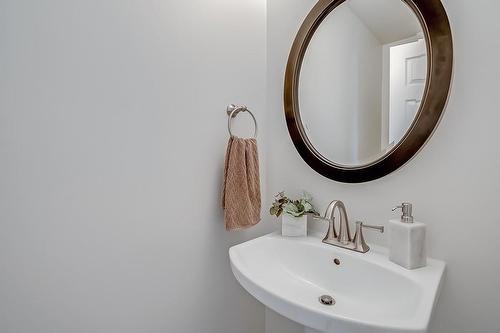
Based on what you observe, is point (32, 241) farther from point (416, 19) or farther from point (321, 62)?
point (416, 19)

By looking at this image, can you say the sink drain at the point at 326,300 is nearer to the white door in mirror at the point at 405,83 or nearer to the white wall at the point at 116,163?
the white wall at the point at 116,163

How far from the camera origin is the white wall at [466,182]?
77 centimetres

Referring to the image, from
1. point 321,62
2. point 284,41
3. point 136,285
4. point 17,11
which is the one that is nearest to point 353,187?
point 321,62

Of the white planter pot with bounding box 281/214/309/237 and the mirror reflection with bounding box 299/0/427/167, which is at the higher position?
A: the mirror reflection with bounding box 299/0/427/167

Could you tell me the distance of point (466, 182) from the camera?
2.65ft

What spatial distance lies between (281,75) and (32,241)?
115 cm

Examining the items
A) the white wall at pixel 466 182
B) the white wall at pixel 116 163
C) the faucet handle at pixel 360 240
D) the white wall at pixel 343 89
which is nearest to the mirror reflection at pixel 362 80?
the white wall at pixel 343 89

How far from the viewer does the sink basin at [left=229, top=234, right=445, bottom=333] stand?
1.94ft

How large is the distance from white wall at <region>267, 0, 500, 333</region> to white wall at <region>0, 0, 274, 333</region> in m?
0.77

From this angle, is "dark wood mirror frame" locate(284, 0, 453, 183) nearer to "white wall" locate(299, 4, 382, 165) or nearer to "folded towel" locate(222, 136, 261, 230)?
"white wall" locate(299, 4, 382, 165)

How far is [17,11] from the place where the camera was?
2.18 feet

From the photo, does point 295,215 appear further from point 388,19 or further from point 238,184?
point 388,19

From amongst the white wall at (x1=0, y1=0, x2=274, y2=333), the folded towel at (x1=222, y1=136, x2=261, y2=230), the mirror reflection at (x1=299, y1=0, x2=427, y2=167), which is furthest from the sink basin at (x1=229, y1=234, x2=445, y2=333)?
the mirror reflection at (x1=299, y1=0, x2=427, y2=167)

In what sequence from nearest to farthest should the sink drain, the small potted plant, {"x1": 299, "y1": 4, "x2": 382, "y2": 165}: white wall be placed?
the sink drain < {"x1": 299, "y1": 4, "x2": 382, "y2": 165}: white wall < the small potted plant
